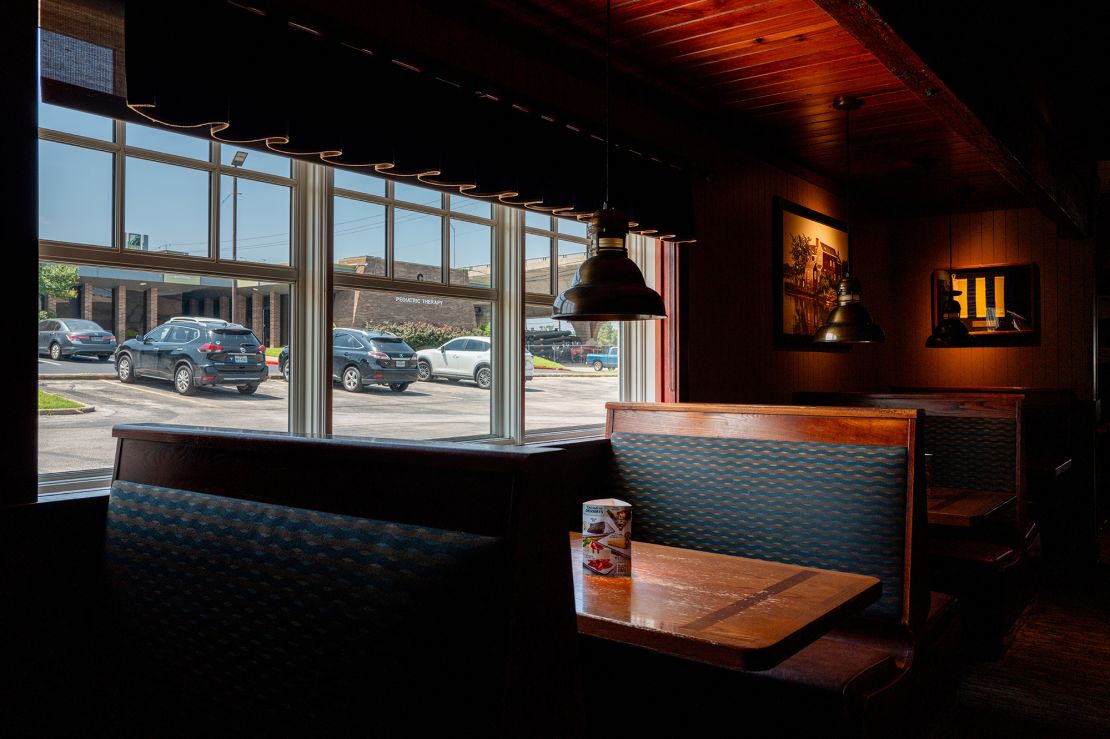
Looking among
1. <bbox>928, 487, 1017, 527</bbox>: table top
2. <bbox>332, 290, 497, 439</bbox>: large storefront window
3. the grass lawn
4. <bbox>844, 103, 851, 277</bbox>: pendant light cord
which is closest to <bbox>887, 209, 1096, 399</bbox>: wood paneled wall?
<bbox>844, 103, 851, 277</bbox>: pendant light cord

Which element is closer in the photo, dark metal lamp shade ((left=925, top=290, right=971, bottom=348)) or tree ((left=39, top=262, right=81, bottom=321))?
tree ((left=39, top=262, right=81, bottom=321))

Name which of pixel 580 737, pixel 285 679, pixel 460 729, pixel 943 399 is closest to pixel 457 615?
pixel 460 729

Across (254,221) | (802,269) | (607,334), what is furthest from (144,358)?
(802,269)

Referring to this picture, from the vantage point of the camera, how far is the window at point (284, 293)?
7.38 ft

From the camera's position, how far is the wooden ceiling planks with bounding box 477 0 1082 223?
2963 millimetres

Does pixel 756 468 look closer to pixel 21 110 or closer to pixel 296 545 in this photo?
pixel 296 545

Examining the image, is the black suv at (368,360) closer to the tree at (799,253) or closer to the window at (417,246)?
the window at (417,246)

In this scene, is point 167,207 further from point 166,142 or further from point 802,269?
point 802,269

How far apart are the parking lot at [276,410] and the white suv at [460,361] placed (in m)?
0.05

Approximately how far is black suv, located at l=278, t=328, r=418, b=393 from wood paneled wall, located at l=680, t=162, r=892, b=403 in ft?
5.14

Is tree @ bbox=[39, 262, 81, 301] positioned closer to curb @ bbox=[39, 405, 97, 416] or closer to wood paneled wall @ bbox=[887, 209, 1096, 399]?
curb @ bbox=[39, 405, 97, 416]

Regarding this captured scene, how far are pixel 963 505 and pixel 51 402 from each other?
3.06 meters

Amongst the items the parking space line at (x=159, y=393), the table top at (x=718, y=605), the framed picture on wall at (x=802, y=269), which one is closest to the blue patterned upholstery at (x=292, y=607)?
the table top at (x=718, y=605)

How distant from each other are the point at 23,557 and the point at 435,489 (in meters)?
1.13
